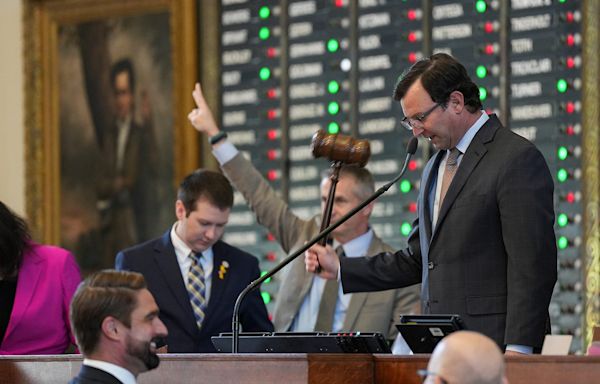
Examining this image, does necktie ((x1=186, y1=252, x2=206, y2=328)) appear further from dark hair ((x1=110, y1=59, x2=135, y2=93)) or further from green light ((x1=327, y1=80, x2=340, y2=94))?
dark hair ((x1=110, y1=59, x2=135, y2=93))

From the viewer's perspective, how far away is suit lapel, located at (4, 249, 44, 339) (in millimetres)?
4574

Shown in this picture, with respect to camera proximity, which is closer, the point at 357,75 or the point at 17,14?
the point at 357,75

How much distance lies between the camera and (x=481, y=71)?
588cm

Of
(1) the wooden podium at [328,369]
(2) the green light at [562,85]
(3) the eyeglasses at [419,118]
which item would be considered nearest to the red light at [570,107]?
(2) the green light at [562,85]

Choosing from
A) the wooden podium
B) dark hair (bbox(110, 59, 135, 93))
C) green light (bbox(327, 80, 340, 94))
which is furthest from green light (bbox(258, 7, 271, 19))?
the wooden podium

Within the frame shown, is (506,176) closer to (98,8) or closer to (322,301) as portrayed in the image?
(322,301)

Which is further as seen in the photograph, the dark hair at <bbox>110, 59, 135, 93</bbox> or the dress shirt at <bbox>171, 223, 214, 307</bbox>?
the dark hair at <bbox>110, 59, 135, 93</bbox>

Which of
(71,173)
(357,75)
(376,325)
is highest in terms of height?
(357,75)

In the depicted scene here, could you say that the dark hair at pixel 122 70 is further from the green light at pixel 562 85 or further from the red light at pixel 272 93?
the green light at pixel 562 85

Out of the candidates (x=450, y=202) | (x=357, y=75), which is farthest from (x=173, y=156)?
(x=450, y=202)

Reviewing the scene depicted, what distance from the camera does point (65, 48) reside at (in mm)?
7180

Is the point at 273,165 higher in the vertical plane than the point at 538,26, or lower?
lower

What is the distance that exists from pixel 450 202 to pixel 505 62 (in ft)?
7.20

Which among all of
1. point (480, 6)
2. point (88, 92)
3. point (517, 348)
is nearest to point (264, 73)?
point (88, 92)
